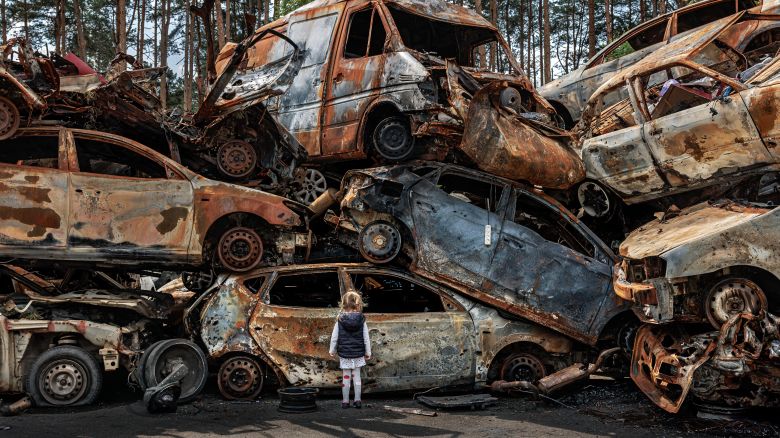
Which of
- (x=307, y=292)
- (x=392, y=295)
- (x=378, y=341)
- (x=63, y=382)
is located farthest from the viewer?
(x=392, y=295)

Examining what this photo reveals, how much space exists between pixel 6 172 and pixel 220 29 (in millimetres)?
17254

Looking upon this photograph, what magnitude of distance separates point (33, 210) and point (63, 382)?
6.06 ft

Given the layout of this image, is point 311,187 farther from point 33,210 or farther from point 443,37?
point 443,37

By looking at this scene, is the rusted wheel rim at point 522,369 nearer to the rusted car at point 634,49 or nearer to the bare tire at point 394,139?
the bare tire at point 394,139

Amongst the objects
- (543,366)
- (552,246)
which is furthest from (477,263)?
(543,366)

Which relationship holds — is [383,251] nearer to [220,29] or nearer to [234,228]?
[234,228]

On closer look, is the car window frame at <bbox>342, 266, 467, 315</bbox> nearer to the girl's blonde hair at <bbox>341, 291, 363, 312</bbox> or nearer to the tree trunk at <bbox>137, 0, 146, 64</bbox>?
the girl's blonde hair at <bbox>341, 291, 363, 312</bbox>

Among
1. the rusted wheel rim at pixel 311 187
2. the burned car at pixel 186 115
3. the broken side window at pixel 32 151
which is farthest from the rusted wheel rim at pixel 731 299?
the broken side window at pixel 32 151

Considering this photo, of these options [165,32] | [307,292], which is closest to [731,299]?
[307,292]

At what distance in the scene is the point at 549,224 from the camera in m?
8.64

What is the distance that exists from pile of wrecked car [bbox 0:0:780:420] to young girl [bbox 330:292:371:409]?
0.32m

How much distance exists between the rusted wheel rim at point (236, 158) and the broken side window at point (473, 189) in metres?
2.42

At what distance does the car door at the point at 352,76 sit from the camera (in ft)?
30.5

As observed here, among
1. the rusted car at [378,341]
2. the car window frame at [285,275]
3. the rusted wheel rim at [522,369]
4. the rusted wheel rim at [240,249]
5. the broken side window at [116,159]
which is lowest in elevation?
the rusted wheel rim at [522,369]
